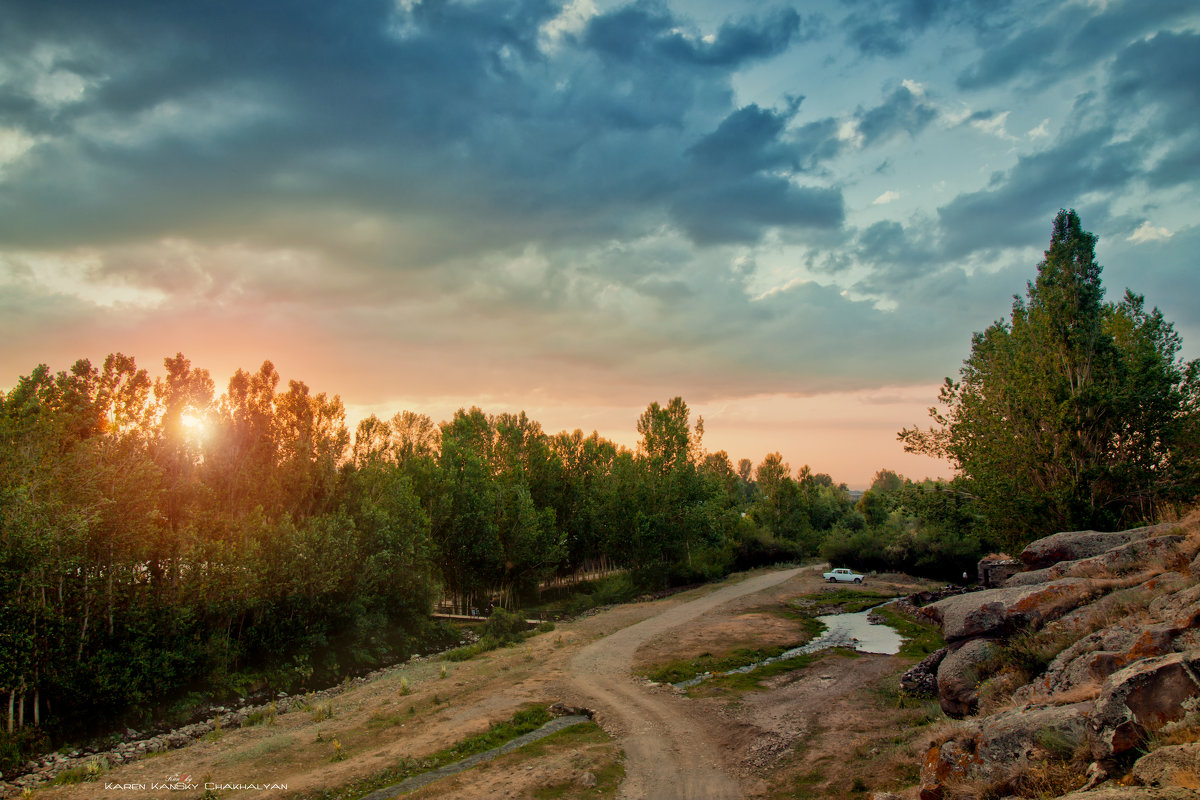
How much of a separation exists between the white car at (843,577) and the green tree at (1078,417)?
27922 mm

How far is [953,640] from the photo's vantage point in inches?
716

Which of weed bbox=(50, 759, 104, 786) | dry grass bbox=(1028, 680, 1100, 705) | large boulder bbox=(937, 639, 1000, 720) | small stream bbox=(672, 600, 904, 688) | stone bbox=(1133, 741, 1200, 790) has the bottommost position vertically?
small stream bbox=(672, 600, 904, 688)

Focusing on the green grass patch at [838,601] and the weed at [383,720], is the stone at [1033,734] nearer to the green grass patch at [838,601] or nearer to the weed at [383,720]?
the weed at [383,720]

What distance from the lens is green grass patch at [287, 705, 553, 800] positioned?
16734mm

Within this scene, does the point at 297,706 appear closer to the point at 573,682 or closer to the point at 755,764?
the point at 573,682

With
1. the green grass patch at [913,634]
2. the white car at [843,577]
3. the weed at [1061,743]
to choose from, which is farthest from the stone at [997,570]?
the white car at [843,577]

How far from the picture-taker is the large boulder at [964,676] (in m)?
16.0

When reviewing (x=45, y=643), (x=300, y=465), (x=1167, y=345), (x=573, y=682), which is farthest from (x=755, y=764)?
(x=1167, y=345)

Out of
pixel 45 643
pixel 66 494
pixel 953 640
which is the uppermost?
pixel 66 494

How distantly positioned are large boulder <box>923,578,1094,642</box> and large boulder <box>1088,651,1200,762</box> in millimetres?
7832

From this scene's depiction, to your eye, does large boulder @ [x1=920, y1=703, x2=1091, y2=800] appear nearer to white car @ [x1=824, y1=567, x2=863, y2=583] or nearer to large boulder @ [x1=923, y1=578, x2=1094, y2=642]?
large boulder @ [x1=923, y1=578, x2=1094, y2=642]

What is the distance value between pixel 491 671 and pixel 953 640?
22.9m

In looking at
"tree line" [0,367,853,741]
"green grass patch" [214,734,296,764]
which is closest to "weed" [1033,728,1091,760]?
"green grass patch" [214,734,296,764]

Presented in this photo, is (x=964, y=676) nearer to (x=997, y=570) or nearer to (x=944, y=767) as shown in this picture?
(x=944, y=767)
